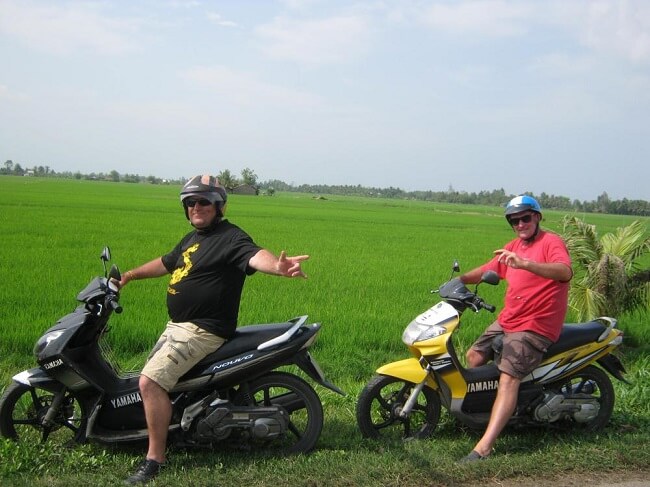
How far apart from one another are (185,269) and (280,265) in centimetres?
75

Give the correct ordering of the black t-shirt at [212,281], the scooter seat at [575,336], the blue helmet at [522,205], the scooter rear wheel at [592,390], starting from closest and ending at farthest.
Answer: the black t-shirt at [212,281]
the blue helmet at [522,205]
the scooter seat at [575,336]
the scooter rear wheel at [592,390]

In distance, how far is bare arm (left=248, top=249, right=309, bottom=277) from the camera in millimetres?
3348

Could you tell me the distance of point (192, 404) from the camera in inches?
150

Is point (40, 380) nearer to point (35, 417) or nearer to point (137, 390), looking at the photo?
point (35, 417)

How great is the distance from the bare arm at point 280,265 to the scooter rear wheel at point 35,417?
156 centimetres

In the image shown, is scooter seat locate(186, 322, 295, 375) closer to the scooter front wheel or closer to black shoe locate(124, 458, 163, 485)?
black shoe locate(124, 458, 163, 485)

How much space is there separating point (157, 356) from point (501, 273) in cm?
251

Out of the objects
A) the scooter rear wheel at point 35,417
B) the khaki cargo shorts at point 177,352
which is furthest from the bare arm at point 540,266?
the scooter rear wheel at point 35,417

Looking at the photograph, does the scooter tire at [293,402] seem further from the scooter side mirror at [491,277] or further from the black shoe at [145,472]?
the scooter side mirror at [491,277]

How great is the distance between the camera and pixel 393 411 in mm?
4211

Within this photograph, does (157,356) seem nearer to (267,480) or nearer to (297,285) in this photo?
(267,480)

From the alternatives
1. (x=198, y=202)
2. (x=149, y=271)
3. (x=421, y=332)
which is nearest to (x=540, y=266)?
(x=421, y=332)

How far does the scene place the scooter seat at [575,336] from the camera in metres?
4.27

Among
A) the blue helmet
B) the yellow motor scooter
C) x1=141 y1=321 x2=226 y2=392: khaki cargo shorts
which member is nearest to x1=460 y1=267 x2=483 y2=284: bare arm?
the yellow motor scooter
